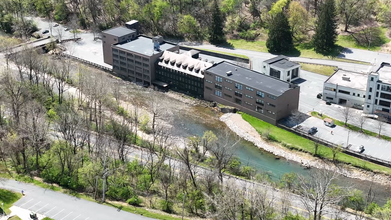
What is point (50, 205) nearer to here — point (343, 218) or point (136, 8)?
point (343, 218)

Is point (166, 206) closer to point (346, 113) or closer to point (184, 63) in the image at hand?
point (346, 113)

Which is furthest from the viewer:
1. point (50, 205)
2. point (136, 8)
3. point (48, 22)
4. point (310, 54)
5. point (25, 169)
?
point (48, 22)

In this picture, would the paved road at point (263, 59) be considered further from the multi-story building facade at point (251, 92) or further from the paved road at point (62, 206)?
the paved road at point (62, 206)

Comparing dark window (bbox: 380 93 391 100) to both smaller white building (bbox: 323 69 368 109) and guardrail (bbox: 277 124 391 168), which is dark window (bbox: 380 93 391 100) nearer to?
smaller white building (bbox: 323 69 368 109)

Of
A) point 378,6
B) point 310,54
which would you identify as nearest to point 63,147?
point 310,54

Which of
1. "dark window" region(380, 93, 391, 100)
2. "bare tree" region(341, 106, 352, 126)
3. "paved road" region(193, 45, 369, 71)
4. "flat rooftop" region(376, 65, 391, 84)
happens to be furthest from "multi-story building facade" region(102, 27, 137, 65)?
"dark window" region(380, 93, 391, 100)
